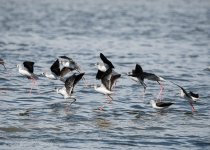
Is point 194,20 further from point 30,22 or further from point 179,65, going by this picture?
point 179,65

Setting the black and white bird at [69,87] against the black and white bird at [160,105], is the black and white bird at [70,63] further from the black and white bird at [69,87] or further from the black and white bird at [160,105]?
the black and white bird at [160,105]

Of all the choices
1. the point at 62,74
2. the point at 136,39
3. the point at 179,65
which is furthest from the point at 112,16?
the point at 62,74

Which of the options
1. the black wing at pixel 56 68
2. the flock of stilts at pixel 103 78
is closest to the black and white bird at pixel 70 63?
the flock of stilts at pixel 103 78

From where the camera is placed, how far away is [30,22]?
46906 millimetres

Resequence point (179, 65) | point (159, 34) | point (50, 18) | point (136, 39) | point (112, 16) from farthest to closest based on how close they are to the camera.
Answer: point (112, 16)
point (50, 18)
point (159, 34)
point (136, 39)
point (179, 65)

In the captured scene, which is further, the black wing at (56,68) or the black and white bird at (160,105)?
the black wing at (56,68)

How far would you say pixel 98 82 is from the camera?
22156 millimetres

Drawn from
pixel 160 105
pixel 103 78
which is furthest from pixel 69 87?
pixel 160 105

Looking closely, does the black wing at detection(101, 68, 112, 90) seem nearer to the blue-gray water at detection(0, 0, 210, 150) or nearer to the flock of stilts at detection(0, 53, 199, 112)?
the flock of stilts at detection(0, 53, 199, 112)

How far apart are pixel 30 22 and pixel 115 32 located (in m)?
8.32

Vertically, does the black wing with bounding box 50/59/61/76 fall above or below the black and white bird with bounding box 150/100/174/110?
above

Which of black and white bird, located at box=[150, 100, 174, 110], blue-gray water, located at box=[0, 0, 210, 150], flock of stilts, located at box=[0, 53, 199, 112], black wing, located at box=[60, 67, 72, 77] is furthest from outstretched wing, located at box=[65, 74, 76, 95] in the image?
black and white bird, located at box=[150, 100, 174, 110]

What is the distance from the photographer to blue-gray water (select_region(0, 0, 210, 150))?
560 inches

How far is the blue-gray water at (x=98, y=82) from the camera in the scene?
560 inches
